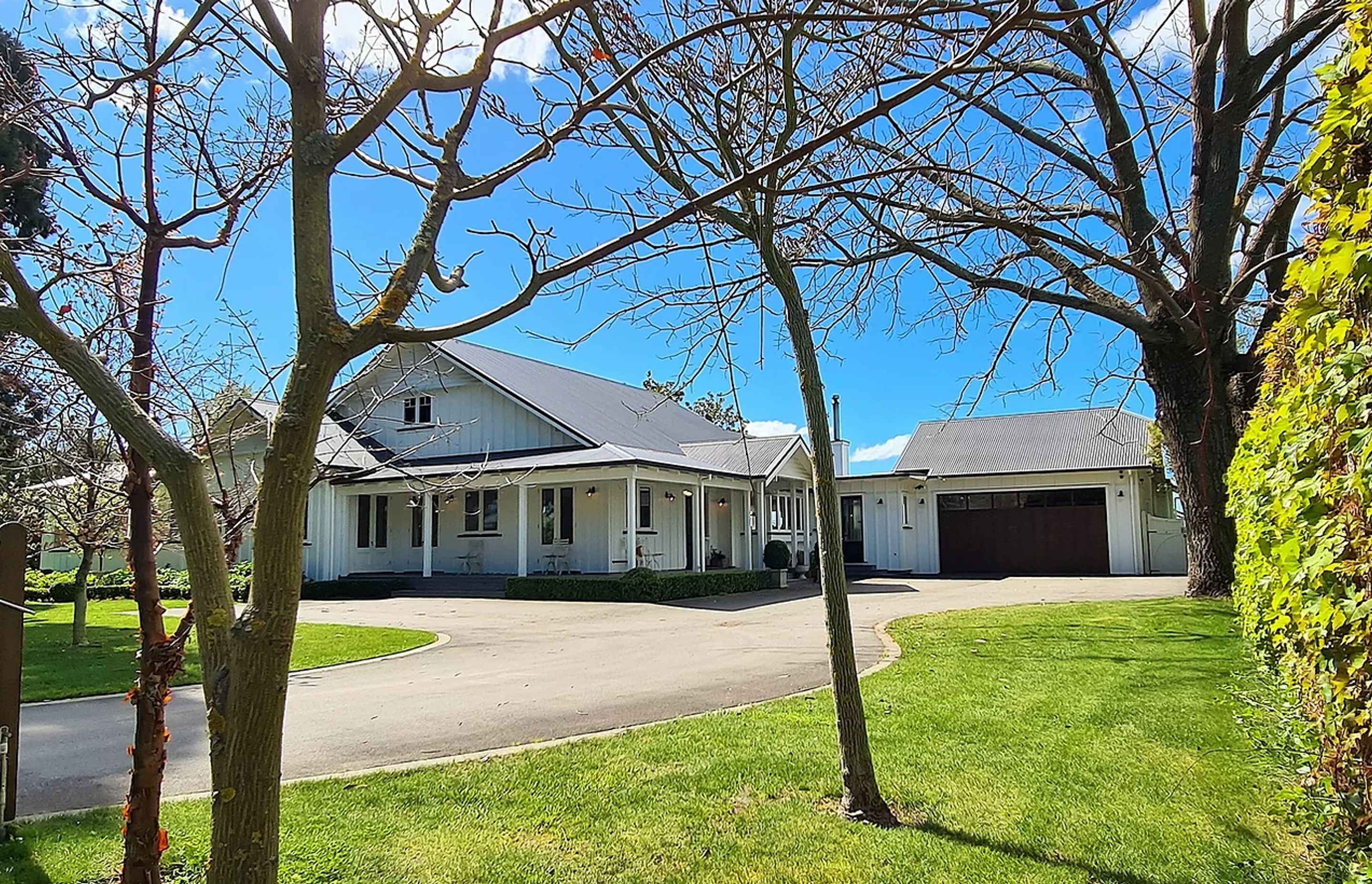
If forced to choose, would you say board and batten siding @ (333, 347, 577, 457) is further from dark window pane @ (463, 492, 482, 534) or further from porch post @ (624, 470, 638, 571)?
porch post @ (624, 470, 638, 571)

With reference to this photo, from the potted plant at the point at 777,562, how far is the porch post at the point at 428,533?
9.46m

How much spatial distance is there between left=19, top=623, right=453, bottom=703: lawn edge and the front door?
19471 mm

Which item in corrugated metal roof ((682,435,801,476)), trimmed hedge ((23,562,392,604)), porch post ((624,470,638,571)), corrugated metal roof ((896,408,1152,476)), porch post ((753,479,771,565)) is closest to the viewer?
porch post ((624,470,638,571))

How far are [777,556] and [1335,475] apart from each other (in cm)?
2238

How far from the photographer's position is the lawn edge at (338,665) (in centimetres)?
877

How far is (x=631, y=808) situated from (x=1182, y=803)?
3.07 metres

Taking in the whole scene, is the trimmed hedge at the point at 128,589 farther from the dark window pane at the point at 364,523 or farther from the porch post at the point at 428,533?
the dark window pane at the point at 364,523

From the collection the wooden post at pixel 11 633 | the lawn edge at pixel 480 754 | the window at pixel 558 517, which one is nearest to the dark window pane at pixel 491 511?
the window at pixel 558 517

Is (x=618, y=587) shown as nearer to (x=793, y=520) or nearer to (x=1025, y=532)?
(x=793, y=520)

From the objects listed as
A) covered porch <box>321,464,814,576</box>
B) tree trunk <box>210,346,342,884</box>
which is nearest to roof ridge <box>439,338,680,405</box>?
covered porch <box>321,464,814,576</box>

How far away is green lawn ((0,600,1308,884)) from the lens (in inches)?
158

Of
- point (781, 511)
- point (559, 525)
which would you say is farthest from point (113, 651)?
point (781, 511)

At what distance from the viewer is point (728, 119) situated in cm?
523

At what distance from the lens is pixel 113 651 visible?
12531mm
